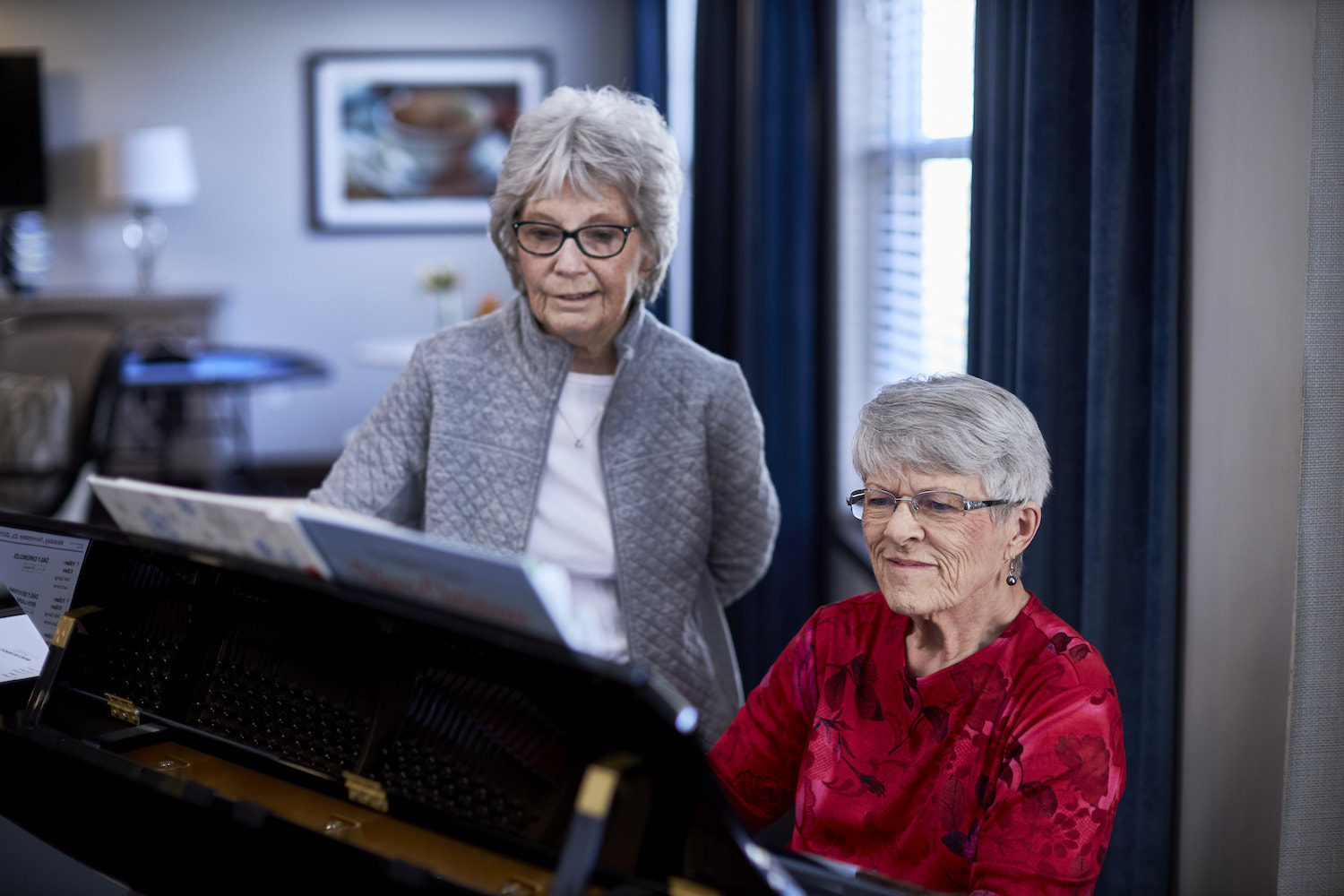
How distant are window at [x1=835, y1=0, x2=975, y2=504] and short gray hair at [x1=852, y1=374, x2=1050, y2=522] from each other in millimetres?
1247

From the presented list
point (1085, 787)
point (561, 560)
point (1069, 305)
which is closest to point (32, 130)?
point (561, 560)

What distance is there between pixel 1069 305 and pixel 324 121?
5.95 meters

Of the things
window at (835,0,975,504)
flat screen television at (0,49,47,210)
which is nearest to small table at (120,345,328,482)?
flat screen television at (0,49,47,210)

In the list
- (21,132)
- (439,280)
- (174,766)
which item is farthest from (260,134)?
(174,766)

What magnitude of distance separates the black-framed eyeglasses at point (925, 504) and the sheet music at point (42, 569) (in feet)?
3.26

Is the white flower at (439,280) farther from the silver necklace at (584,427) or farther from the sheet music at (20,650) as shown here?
the silver necklace at (584,427)

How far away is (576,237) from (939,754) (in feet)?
2.89

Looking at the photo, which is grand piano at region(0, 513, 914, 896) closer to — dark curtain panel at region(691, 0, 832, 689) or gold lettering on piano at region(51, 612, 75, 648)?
gold lettering on piano at region(51, 612, 75, 648)

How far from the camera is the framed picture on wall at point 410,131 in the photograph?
22.3ft

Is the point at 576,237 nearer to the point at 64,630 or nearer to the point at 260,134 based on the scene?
the point at 64,630

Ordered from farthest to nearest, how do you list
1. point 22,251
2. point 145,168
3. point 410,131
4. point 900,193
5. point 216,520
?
point 410,131
point 22,251
point 145,168
point 900,193
point 216,520

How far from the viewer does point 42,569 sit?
5.08ft

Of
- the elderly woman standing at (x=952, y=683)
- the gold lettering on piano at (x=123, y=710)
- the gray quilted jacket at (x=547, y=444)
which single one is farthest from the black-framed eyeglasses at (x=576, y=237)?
the gold lettering on piano at (x=123, y=710)

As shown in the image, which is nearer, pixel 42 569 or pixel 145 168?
pixel 42 569
